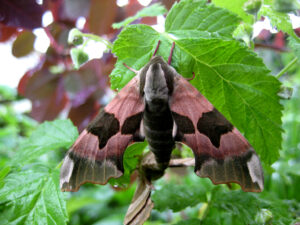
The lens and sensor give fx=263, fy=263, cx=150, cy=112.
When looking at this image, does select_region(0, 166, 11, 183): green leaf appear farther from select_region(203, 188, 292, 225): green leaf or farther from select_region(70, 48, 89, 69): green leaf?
select_region(203, 188, 292, 225): green leaf

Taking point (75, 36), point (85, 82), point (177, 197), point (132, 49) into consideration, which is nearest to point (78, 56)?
point (75, 36)

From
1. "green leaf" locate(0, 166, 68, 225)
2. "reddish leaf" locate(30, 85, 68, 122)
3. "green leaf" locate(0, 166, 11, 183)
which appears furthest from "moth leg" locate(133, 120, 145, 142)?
"reddish leaf" locate(30, 85, 68, 122)

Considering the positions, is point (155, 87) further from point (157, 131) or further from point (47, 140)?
point (47, 140)

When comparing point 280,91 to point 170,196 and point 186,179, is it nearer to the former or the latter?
point 170,196

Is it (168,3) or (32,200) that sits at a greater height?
(168,3)

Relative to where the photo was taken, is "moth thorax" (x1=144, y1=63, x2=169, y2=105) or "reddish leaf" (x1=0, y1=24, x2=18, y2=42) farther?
"reddish leaf" (x1=0, y1=24, x2=18, y2=42)

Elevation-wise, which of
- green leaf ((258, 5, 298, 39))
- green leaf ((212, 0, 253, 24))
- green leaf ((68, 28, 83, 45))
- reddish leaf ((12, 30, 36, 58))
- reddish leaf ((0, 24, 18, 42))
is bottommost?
green leaf ((258, 5, 298, 39))

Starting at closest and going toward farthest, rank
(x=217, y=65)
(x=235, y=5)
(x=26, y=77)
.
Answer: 1. (x=217, y=65)
2. (x=235, y=5)
3. (x=26, y=77)
